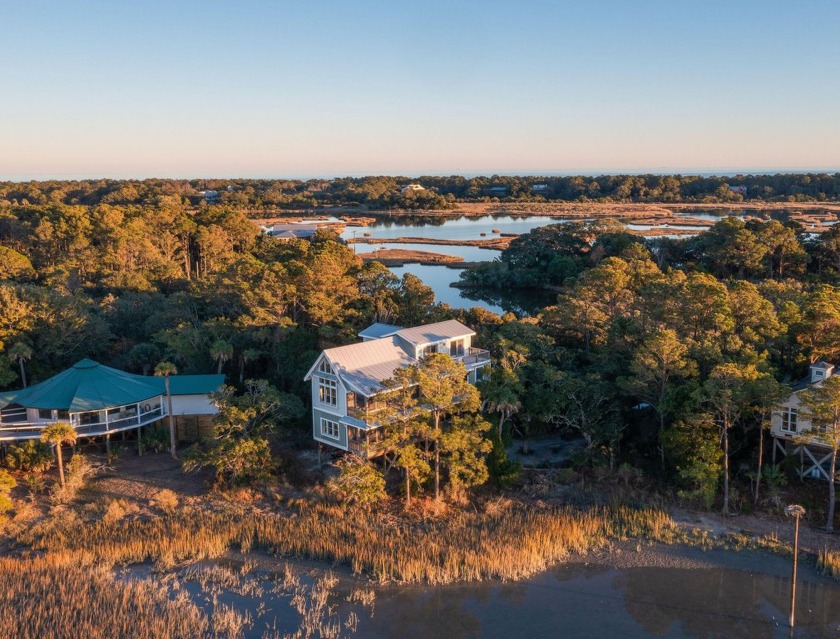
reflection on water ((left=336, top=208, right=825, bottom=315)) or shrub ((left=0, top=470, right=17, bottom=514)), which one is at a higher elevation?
reflection on water ((left=336, top=208, right=825, bottom=315))

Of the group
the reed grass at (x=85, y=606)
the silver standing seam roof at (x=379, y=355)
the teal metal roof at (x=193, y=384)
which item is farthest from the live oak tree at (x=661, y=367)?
the teal metal roof at (x=193, y=384)

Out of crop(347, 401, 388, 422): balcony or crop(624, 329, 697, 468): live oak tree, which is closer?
crop(347, 401, 388, 422): balcony

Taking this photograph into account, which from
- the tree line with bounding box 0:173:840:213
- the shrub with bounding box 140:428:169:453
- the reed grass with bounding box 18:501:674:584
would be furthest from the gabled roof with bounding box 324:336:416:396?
the tree line with bounding box 0:173:840:213

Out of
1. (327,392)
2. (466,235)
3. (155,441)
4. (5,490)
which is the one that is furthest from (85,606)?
(466,235)

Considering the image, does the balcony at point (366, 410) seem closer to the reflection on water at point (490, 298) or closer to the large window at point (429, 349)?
the large window at point (429, 349)

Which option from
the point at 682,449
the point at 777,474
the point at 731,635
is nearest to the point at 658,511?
the point at 682,449

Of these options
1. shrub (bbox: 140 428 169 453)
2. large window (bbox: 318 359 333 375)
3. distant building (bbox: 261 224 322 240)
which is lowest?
shrub (bbox: 140 428 169 453)

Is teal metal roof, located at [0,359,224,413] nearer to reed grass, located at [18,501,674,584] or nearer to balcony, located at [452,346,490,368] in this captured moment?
reed grass, located at [18,501,674,584]
